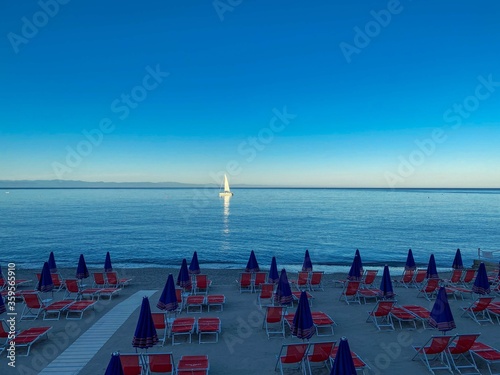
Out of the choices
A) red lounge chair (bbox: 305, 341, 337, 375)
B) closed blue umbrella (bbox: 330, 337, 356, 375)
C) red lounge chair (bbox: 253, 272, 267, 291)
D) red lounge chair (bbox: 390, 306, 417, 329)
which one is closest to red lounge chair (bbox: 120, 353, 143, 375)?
red lounge chair (bbox: 305, 341, 337, 375)

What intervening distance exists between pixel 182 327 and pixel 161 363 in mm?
2347

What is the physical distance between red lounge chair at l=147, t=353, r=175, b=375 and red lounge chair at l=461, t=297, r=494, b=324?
34.0 ft

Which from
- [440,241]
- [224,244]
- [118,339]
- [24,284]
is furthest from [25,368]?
[440,241]

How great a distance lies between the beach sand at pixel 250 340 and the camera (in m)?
8.84

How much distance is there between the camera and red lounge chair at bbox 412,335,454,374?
28.0ft

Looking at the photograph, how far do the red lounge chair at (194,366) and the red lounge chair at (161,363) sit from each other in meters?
0.21

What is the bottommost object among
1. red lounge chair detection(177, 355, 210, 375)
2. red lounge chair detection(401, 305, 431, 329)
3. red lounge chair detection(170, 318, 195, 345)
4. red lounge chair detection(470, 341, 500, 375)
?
red lounge chair detection(170, 318, 195, 345)

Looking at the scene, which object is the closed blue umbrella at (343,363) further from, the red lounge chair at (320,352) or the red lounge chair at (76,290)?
the red lounge chair at (76,290)

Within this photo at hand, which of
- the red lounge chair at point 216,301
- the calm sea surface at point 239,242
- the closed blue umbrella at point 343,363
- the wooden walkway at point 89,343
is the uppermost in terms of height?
the closed blue umbrella at point 343,363

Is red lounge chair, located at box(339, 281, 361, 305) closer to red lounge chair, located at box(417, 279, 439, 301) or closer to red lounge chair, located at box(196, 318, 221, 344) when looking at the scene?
red lounge chair, located at box(417, 279, 439, 301)

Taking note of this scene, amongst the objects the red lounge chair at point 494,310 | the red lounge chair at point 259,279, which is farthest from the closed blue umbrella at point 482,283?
the red lounge chair at point 259,279

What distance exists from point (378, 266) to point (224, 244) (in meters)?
18.4

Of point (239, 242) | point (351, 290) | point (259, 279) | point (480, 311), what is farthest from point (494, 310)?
point (239, 242)

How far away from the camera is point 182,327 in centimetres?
1039
